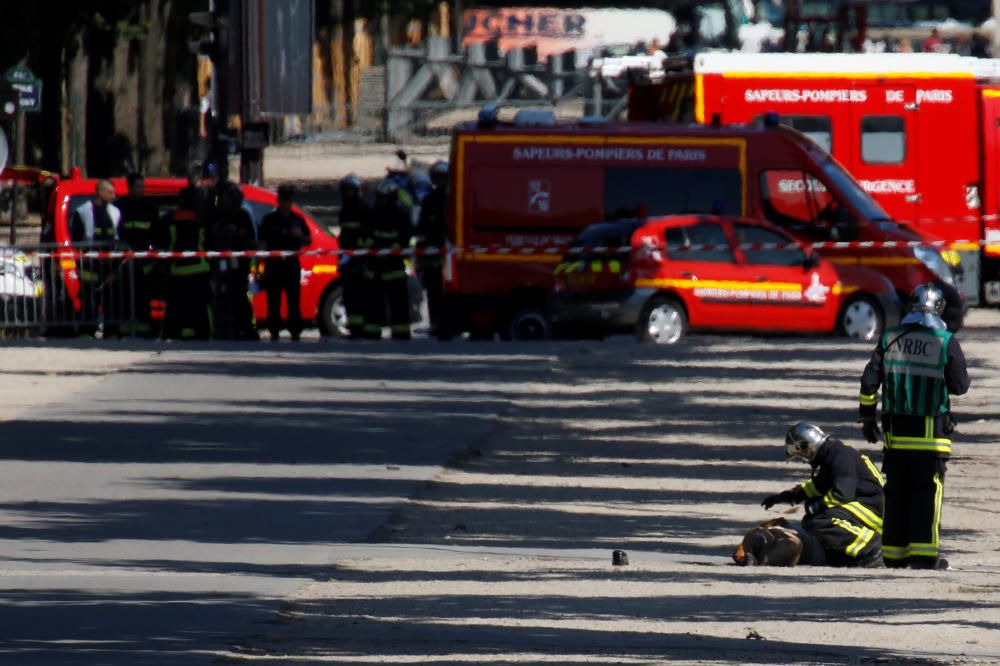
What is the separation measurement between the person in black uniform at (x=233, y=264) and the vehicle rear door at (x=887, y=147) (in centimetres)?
717

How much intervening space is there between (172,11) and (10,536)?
34085 millimetres

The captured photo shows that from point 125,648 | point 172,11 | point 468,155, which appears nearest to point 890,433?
point 125,648

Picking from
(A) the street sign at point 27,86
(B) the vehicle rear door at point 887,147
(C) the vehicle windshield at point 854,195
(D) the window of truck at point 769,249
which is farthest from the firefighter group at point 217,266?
(A) the street sign at point 27,86

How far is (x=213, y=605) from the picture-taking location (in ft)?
31.6

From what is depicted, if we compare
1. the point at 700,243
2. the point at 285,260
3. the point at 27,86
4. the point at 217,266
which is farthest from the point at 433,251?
the point at 27,86

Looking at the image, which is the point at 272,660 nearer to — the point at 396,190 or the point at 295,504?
the point at 295,504

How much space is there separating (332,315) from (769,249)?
440cm

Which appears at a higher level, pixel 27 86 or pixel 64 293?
pixel 27 86

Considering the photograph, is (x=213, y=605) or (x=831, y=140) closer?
(x=213, y=605)

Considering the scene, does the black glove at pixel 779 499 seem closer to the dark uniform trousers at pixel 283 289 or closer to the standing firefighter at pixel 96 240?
the dark uniform trousers at pixel 283 289

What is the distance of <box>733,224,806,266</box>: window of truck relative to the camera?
74.8 ft

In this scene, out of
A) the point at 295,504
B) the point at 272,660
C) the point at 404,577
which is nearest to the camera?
the point at 272,660

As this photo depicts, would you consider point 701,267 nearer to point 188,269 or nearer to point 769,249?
point 769,249

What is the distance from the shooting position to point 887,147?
26.6 m
